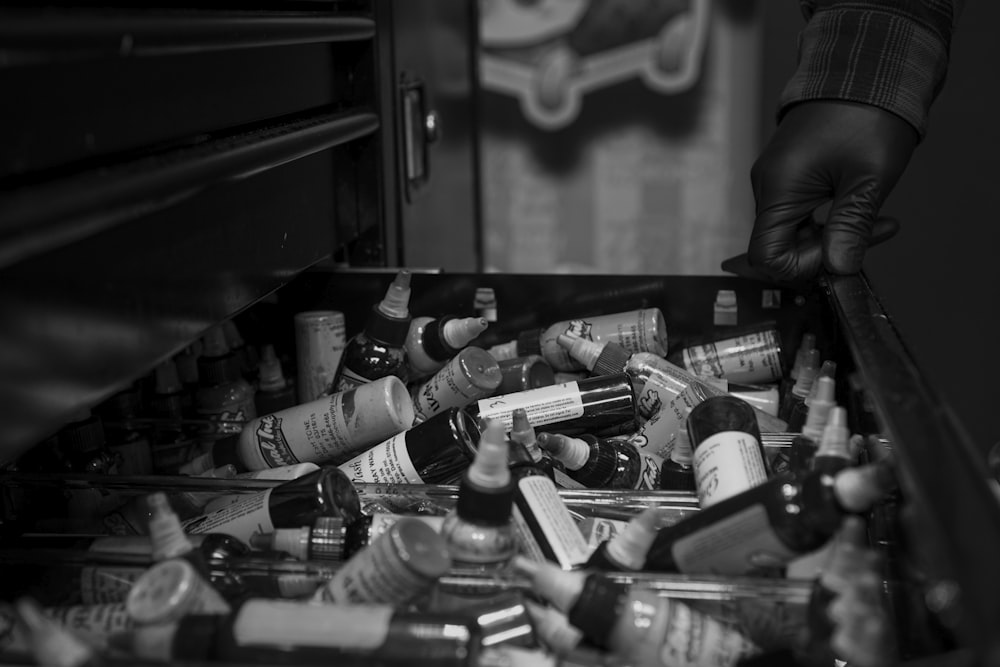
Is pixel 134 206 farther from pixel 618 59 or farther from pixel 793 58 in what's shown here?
pixel 618 59

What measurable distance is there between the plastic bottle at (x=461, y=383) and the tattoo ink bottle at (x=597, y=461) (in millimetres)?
178

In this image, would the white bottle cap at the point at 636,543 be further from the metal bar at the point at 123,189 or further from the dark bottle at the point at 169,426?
the dark bottle at the point at 169,426

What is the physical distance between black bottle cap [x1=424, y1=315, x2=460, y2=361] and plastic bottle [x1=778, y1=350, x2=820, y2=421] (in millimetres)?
525

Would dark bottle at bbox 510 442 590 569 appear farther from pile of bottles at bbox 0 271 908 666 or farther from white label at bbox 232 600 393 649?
white label at bbox 232 600 393 649

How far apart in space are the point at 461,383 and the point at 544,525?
0.43 metres

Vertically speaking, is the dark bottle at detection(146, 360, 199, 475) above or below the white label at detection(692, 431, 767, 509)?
below

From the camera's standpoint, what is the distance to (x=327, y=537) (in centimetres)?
103

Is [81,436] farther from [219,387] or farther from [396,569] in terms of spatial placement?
[396,569]

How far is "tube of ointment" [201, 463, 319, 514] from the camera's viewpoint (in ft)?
3.89

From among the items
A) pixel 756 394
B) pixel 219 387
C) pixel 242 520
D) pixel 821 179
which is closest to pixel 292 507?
pixel 242 520

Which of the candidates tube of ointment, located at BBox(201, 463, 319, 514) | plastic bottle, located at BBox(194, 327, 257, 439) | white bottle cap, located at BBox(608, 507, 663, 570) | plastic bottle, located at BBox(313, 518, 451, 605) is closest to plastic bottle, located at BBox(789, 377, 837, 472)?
white bottle cap, located at BBox(608, 507, 663, 570)

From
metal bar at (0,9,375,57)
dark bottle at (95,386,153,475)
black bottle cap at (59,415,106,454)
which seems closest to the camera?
metal bar at (0,9,375,57)

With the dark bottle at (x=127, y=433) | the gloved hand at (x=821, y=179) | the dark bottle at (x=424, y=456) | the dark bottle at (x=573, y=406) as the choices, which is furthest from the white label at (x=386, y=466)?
the gloved hand at (x=821, y=179)

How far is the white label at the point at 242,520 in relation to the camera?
3.64 feet
